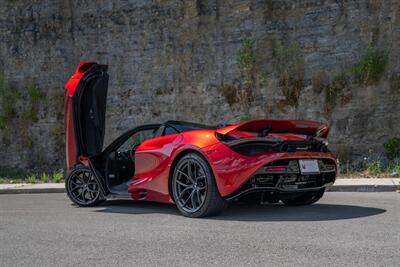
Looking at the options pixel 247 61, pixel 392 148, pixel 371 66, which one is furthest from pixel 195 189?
pixel 247 61

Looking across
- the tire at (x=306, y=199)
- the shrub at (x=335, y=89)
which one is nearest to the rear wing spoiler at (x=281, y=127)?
the tire at (x=306, y=199)

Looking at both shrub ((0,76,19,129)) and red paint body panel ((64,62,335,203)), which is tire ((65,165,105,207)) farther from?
shrub ((0,76,19,129))

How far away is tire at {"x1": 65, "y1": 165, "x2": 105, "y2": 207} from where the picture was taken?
24.7 ft

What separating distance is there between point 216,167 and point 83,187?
285cm

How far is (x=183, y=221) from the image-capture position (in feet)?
18.7

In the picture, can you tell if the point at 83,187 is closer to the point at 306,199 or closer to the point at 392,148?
the point at 306,199

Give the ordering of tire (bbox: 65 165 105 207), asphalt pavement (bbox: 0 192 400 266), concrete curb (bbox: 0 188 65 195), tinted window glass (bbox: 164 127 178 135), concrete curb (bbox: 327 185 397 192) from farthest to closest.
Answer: concrete curb (bbox: 0 188 65 195) < concrete curb (bbox: 327 185 397 192) < tire (bbox: 65 165 105 207) < tinted window glass (bbox: 164 127 178 135) < asphalt pavement (bbox: 0 192 400 266)

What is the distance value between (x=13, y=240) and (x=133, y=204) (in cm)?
286

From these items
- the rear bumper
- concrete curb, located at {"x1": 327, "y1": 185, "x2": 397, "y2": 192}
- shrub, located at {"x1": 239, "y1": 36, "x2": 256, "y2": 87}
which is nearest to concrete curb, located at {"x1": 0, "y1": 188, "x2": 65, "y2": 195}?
concrete curb, located at {"x1": 327, "y1": 185, "x2": 397, "y2": 192}

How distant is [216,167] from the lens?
5.59m

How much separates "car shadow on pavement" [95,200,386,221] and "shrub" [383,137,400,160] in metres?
5.77

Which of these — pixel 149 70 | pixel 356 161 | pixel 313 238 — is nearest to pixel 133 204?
pixel 313 238

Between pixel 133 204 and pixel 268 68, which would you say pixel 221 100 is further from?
pixel 133 204

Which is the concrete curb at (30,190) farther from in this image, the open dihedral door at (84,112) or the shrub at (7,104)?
the shrub at (7,104)
